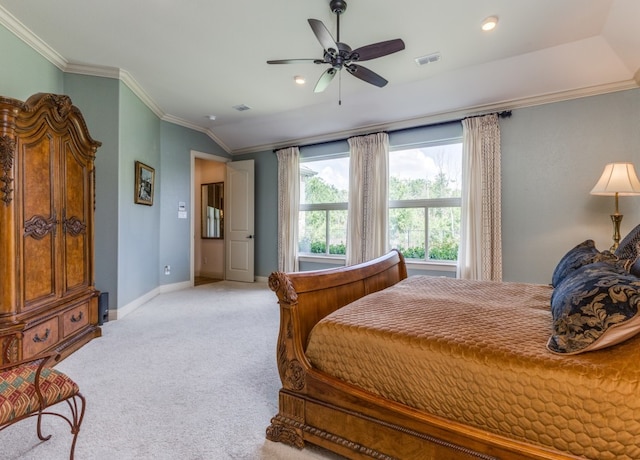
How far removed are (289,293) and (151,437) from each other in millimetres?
1095

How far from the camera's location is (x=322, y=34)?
2266 mm

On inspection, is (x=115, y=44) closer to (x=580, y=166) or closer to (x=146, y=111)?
(x=146, y=111)

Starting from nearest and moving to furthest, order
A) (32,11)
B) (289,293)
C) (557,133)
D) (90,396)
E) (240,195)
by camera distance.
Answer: (289,293)
(90,396)
(32,11)
(557,133)
(240,195)

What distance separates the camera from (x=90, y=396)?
6.63 ft

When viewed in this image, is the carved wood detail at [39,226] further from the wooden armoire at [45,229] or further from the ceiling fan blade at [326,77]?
the ceiling fan blade at [326,77]

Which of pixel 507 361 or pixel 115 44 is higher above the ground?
pixel 115 44

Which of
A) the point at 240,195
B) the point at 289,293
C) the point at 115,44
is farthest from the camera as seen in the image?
the point at 240,195

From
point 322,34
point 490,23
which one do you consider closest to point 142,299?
point 322,34

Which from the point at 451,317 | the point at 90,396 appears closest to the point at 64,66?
the point at 90,396

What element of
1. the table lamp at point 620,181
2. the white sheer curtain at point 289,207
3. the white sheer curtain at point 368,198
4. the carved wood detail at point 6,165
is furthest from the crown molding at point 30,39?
the table lamp at point 620,181

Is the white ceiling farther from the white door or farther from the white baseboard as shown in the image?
the white baseboard

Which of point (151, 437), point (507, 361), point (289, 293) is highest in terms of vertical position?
point (289, 293)

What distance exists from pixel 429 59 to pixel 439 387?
3.37 metres

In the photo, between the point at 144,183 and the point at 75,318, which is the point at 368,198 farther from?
the point at 75,318
